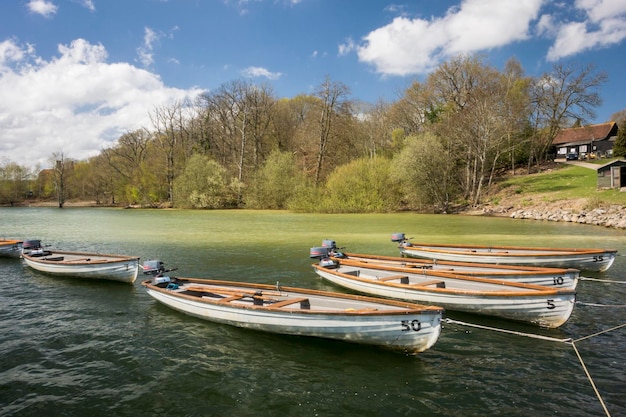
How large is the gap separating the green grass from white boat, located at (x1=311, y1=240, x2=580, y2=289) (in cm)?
2993

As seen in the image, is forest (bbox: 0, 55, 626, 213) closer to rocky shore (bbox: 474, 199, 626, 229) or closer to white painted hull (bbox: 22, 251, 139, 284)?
rocky shore (bbox: 474, 199, 626, 229)

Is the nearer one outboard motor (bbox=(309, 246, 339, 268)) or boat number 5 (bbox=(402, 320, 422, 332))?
boat number 5 (bbox=(402, 320, 422, 332))

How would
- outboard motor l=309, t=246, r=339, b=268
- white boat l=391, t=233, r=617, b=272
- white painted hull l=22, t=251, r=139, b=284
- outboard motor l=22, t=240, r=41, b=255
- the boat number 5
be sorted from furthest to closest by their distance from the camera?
outboard motor l=22, t=240, r=41, b=255 → white boat l=391, t=233, r=617, b=272 → outboard motor l=309, t=246, r=339, b=268 → white painted hull l=22, t=251, r=139, b=284 → the boat number 5

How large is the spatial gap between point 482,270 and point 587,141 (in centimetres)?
7769

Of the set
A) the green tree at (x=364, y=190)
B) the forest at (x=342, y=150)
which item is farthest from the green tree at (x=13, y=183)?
the green tree at (x=364, y=190)

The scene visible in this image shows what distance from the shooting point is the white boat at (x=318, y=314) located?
8.95 metres

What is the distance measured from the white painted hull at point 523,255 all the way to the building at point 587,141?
6707 centimetres

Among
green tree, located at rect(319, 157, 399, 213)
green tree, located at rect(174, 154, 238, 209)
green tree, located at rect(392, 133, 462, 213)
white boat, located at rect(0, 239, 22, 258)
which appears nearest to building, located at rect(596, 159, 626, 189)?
green tree, located at rect(392, 133, 462, 213)

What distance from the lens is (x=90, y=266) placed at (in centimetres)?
1684

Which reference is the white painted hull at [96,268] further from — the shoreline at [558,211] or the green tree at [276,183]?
the green tree at [276,183]

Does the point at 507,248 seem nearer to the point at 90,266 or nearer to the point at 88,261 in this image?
the point at 90,266

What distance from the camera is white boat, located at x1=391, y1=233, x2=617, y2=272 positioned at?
17.5 meters

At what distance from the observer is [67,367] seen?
9164 mm

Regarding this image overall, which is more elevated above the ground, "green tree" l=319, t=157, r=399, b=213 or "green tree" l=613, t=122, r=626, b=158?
"green tree" l=613, t=122, r=626, b=158
